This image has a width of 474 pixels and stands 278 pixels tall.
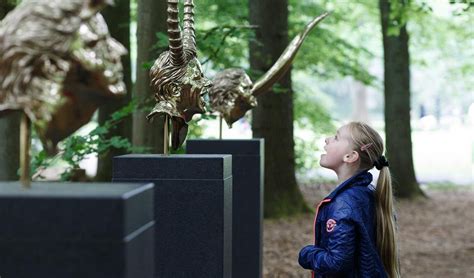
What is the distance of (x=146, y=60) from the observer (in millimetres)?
8953

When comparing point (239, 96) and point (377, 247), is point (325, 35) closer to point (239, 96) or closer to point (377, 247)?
point (239, 96)

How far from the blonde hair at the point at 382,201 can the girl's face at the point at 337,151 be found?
0.03 m

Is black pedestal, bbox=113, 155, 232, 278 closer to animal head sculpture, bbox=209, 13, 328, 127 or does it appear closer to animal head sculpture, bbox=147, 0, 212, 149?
animal head sculpture, bbox=147, 0, 212, 149

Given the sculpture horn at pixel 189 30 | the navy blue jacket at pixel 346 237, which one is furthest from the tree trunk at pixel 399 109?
the navy blue jacket at pixel 346 237

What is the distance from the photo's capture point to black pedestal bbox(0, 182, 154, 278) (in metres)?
2.55

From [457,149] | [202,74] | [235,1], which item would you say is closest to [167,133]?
[202,74]

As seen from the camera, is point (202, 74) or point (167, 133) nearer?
point (167, 133)

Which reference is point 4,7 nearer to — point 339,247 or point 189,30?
point 189,30

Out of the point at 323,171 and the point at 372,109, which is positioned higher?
the point at 372,109

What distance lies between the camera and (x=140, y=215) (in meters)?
2.78

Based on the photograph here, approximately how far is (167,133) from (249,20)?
7817mm

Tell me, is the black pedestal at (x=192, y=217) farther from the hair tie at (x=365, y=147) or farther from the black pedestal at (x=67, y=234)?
the black pedestal at (x=67, y=234)

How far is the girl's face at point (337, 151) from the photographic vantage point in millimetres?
4309

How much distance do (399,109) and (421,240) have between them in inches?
218
